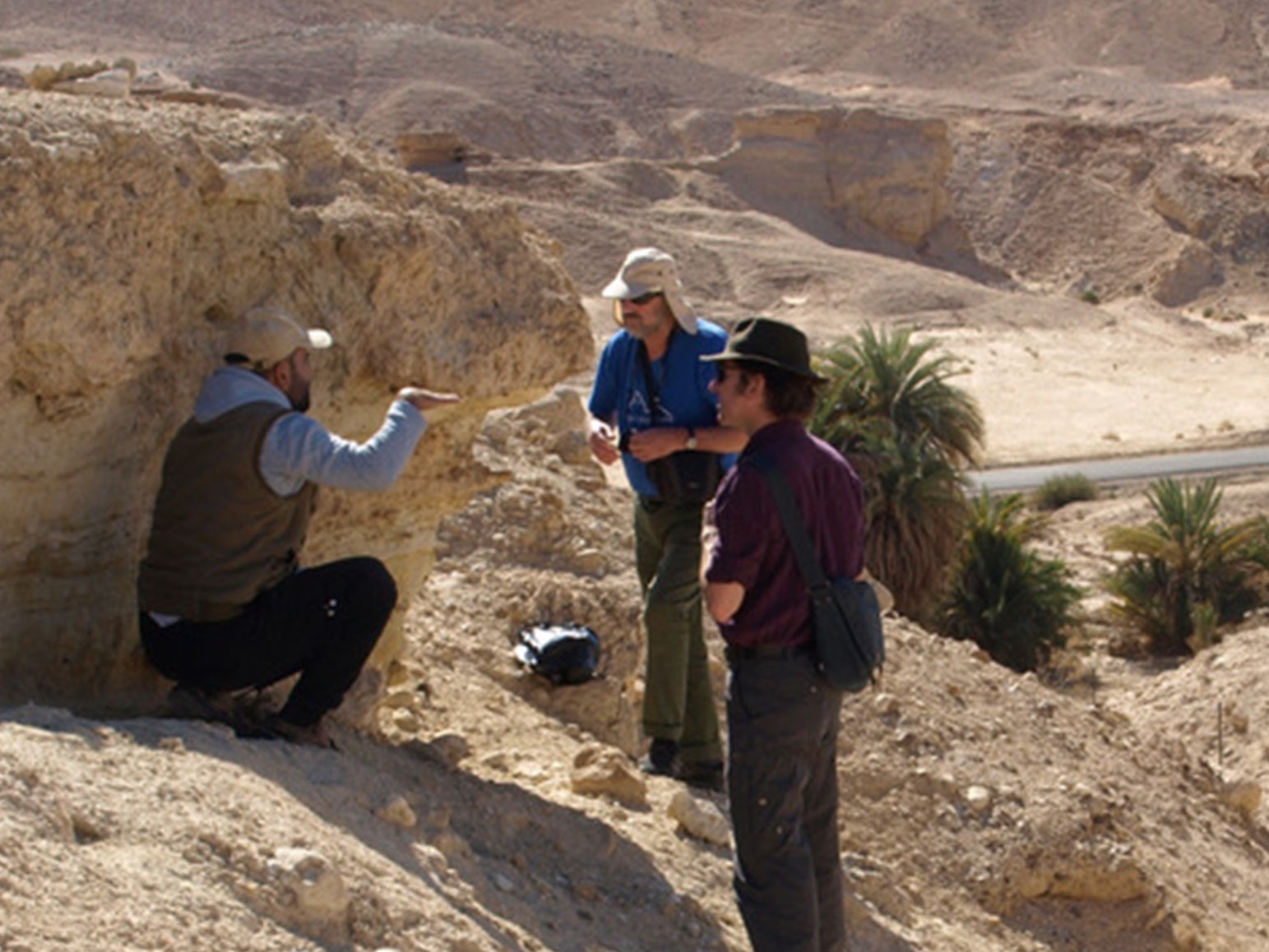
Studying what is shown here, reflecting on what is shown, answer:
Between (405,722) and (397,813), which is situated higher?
(397,813)

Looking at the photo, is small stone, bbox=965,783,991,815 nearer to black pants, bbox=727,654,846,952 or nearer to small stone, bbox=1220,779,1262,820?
small stone, bbox=1220,779,1262,820

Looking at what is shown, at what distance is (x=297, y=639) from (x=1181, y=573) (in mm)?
14531

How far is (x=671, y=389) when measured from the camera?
5832 millimetres

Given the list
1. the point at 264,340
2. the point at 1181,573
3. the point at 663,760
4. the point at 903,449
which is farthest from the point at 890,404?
the point at 264,340

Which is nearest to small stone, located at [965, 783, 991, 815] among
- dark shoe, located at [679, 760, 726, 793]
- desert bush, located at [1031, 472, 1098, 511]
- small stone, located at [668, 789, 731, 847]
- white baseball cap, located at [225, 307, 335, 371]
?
dark shoe, located at [679, 760, 726, 793]

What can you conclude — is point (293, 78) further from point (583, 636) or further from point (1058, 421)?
point (583, 636)

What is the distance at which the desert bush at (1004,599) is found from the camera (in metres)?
16.4

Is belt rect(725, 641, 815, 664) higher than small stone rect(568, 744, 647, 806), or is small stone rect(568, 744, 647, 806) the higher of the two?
belt rect(725, 641, 815, 664)

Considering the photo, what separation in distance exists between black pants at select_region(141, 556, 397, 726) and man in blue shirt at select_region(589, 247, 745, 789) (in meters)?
1.04

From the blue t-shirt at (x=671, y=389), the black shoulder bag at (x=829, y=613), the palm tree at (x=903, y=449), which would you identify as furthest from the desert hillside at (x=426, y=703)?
the palm tree at (x=903, y=449)

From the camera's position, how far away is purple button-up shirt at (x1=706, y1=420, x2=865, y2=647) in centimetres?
453

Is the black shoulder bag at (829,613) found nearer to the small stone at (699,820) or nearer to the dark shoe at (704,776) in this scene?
the small stone at (699,820)

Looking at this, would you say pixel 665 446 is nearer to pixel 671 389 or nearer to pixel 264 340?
pixel 671 389

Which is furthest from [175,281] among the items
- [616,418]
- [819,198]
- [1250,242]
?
[1250,242]
